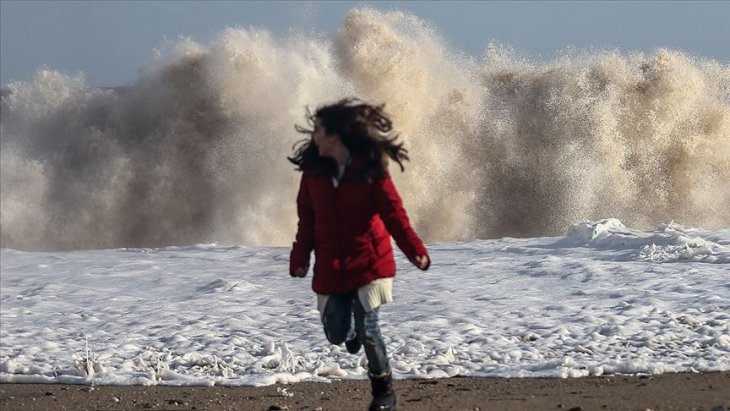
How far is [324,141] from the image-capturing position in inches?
197

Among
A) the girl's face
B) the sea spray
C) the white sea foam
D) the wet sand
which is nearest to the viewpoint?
the girl's face

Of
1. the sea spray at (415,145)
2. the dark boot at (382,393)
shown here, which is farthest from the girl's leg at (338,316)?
the sea spray at (415,145)

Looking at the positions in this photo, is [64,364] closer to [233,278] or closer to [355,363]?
[355,363]

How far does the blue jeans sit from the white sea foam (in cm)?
158

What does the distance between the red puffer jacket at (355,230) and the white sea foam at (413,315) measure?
1.78 m

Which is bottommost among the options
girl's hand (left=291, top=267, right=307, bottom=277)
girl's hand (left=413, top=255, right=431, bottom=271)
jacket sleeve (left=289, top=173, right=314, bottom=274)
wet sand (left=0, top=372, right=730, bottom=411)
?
wet sand (left=0, top=372, right=730, bottom=411)

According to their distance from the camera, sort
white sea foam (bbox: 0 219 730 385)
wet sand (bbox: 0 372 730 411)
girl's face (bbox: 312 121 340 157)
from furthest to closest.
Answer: white sea foam (bbox: 0 219 730 385), wet sand (bbox: 0 372 730 411), girl's face (bbox: 312 121 340 157)

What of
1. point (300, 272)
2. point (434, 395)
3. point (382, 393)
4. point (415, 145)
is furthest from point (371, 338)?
point (415, 145)

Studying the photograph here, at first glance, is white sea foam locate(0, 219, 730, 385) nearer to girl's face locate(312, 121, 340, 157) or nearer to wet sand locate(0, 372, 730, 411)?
wet sand locate(0, 372, 730, 411)

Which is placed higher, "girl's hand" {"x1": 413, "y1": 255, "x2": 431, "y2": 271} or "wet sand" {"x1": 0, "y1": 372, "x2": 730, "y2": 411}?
"girl's hand" {"x1": 413, "y1": 255, "x2": 431, "y2": 271}

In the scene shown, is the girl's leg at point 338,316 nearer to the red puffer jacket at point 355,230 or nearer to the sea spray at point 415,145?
the red puffer jacket at point 355,230

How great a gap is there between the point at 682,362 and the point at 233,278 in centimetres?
595

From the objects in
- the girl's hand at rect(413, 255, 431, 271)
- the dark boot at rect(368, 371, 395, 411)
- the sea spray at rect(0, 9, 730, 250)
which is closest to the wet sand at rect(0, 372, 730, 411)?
the dark boot at rect(368, 371, 395, 411)

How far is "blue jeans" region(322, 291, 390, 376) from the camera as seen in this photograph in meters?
5.05
